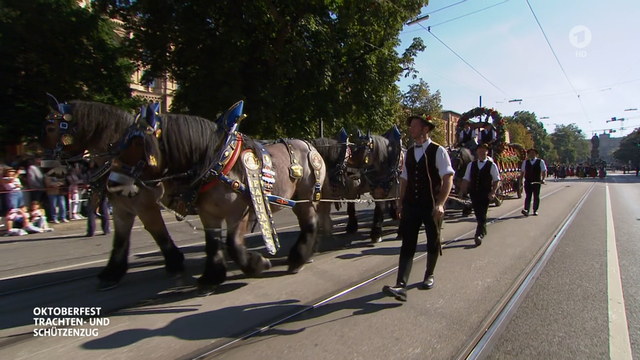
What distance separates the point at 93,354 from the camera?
2.96 m

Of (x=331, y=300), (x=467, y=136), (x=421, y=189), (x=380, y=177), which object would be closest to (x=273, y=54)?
(x=467, y=136)

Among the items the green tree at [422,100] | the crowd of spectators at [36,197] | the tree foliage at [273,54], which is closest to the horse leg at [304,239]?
the crowd of spectators at [36,197]

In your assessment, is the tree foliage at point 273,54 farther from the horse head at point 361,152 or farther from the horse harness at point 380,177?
the horse harness at point 380,177

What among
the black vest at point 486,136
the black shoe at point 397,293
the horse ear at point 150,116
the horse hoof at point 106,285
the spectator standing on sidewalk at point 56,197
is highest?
the black vest at point 486,136

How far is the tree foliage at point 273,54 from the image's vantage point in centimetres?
1188

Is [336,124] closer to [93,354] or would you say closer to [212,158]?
[212,158]

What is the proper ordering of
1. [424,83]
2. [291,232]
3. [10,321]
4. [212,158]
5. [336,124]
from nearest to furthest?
[10,321] → [212,158] → [291,232] → [336,124] → [424,83]

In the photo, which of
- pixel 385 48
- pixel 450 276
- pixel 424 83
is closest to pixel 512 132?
pixel 424 83

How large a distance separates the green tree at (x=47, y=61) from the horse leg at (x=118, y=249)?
1034 centimetres

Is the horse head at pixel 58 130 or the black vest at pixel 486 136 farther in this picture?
the black vest at pixel 486 136

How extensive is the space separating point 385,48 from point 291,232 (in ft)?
33.5

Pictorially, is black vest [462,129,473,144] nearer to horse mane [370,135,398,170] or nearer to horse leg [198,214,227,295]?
horse mane [370,135,398,170]

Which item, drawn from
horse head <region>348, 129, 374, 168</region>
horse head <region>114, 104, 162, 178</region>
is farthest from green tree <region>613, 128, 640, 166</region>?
horse head <region>114, 104, 162, 178</region>

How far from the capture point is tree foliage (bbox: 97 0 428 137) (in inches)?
468
